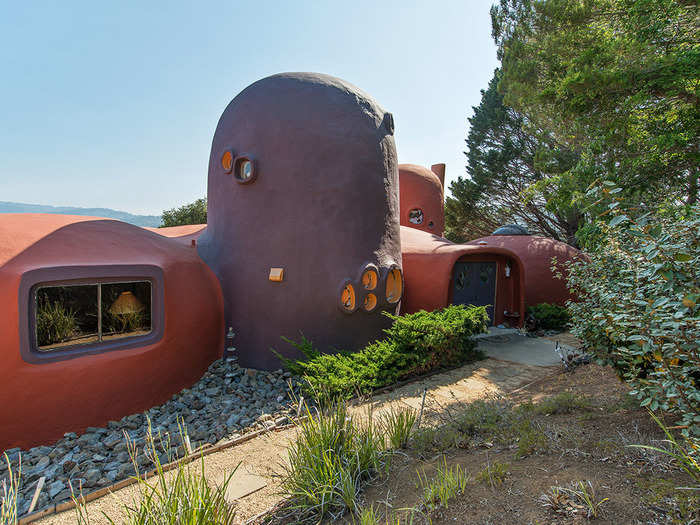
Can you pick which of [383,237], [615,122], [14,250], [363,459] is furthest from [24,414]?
[615,122]

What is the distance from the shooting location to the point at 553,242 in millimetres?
14570

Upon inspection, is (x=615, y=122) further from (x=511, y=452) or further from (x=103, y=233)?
(x=103, y=233)

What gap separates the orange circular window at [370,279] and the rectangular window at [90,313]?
384 cm

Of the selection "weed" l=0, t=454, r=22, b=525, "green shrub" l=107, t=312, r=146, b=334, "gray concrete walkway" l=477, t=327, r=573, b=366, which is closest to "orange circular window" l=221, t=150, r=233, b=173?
"green shrub" l=107, t=312, r=146, b=334

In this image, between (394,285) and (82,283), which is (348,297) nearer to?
(394,285)

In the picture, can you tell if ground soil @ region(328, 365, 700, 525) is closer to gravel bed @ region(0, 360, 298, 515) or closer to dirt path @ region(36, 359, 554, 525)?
dirt path @ region(36, 359, 554, 525)

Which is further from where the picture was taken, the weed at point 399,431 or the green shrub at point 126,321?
the green shrub at point 126,321

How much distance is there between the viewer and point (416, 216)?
16.7 metres

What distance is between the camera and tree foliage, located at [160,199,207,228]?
29302 millimetres

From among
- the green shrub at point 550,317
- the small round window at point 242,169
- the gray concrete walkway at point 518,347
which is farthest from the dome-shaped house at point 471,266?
the small round window at point 242,169

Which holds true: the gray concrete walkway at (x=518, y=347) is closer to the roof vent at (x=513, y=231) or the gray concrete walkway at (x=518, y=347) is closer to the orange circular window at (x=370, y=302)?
Result: the orange circular window at (x=370, y=302)

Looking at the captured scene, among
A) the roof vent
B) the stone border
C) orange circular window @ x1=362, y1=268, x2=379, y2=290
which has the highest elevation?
the roof vent

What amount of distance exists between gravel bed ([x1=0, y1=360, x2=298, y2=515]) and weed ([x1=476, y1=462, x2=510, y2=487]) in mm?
2763

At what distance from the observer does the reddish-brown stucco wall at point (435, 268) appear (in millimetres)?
9992
